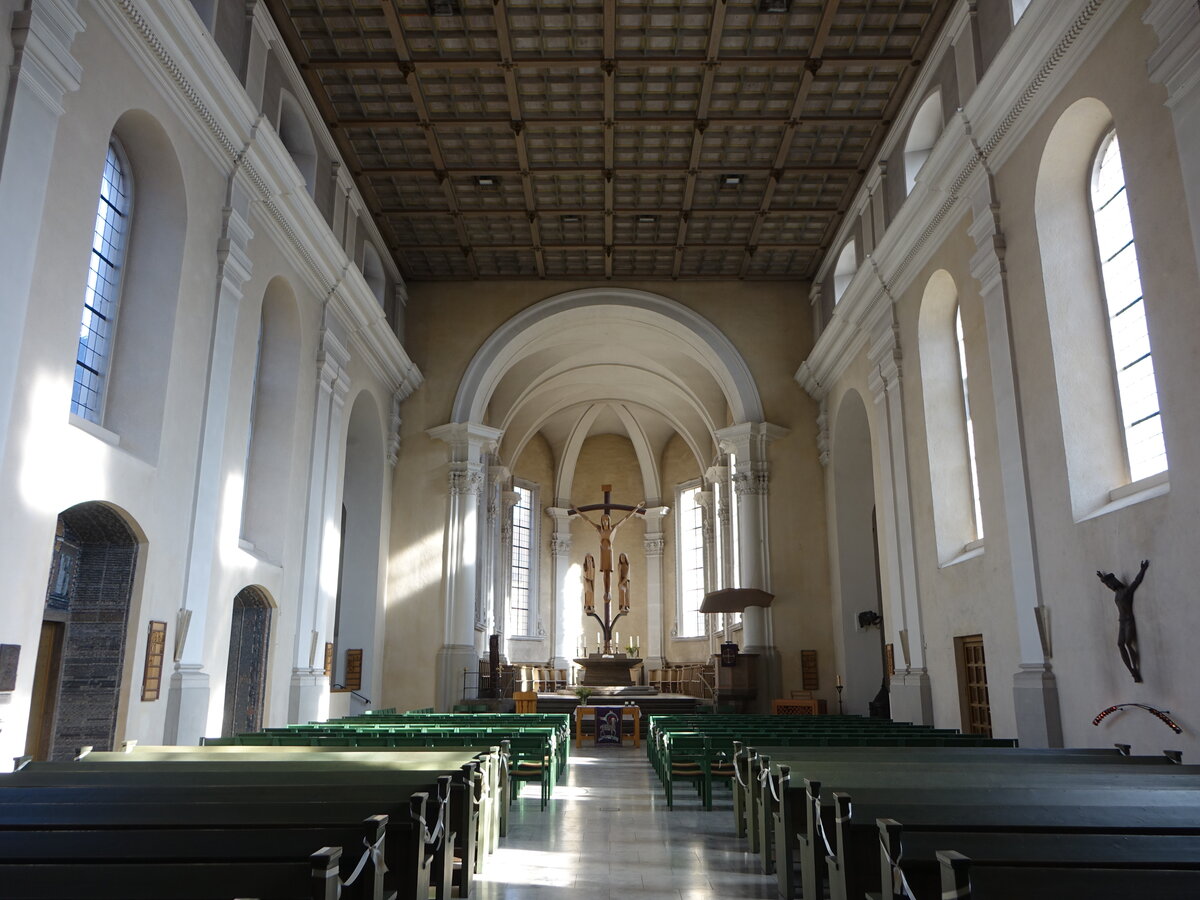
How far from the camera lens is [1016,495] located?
33.9 ft

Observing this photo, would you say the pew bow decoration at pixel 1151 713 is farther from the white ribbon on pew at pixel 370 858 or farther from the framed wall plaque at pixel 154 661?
the framed wall plaque at pixel 154 661

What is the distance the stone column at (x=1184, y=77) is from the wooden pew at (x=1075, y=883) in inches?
219

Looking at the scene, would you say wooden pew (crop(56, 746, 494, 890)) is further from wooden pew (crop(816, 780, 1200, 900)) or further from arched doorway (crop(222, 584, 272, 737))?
arched doorway (crop(222, 584, 272, 737))

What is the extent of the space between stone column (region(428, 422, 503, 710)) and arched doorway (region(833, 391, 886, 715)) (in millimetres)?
7180

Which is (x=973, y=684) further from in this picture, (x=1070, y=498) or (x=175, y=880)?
(x=175, y=880)

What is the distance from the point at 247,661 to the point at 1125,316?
11.2 meters

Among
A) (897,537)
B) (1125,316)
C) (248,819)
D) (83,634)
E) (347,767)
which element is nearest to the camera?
(248,819)

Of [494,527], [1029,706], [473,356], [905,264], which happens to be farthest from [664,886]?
[494,527]

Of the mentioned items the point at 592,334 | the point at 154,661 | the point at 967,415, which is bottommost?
the point at 154,661

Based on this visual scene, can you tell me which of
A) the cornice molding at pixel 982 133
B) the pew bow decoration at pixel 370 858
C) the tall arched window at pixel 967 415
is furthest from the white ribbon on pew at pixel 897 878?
the tall arched window at pixel 967 415

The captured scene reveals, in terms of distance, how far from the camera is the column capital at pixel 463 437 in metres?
19.6

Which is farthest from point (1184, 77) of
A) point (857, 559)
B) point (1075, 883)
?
point (857, 559)

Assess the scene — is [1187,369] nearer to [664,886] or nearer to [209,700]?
[664,886]

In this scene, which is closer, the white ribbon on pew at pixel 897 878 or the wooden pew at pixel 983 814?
the white ribbon on pew at pixel 897 878
